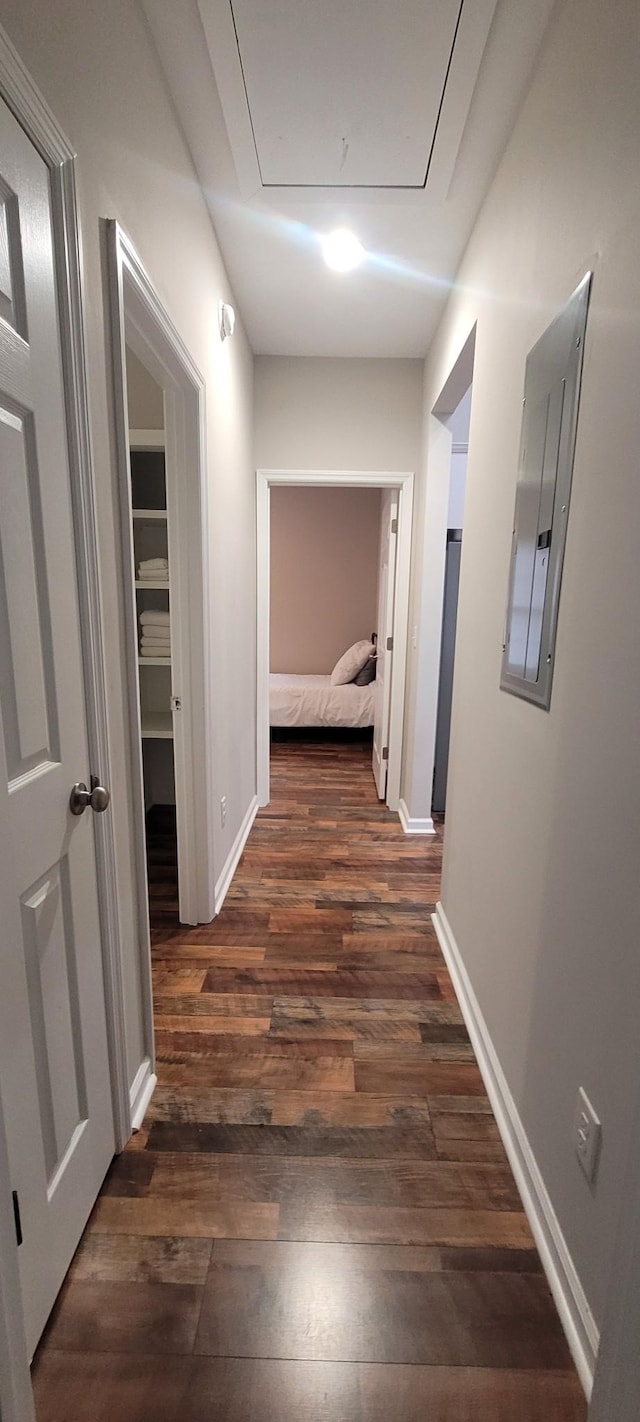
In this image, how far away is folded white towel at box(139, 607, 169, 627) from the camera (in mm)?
2400

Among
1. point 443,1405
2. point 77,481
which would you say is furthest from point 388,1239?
point 77,481

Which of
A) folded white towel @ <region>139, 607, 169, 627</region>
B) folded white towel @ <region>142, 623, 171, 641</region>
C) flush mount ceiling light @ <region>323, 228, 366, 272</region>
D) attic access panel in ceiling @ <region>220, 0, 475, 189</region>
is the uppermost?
flush mount ceiling light @ <region>323, 228, 366, 272</region>

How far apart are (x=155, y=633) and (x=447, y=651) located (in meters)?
1.63

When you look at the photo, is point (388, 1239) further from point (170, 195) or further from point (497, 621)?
point (170, 195)

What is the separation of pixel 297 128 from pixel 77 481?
1.33 meters

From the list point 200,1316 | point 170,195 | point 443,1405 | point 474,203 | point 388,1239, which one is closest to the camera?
point 443,1405

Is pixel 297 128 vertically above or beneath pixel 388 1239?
above

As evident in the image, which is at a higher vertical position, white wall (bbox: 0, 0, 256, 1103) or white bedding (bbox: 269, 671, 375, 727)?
white wall (bbox: 0, 0, 256, 1103)

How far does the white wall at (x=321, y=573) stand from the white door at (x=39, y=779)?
500cm

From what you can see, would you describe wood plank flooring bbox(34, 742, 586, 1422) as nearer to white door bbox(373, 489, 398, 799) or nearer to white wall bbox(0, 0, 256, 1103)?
white wall bbox(0, 0, 256, 1103)

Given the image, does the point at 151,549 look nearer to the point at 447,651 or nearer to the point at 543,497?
the point at 447,651

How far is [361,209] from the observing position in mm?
1896

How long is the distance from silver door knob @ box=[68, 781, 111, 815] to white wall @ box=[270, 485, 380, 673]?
16.4ft

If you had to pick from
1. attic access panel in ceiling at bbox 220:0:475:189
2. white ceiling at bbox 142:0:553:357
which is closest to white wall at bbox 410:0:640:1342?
white ceiling at bbox 142:0:553:357
